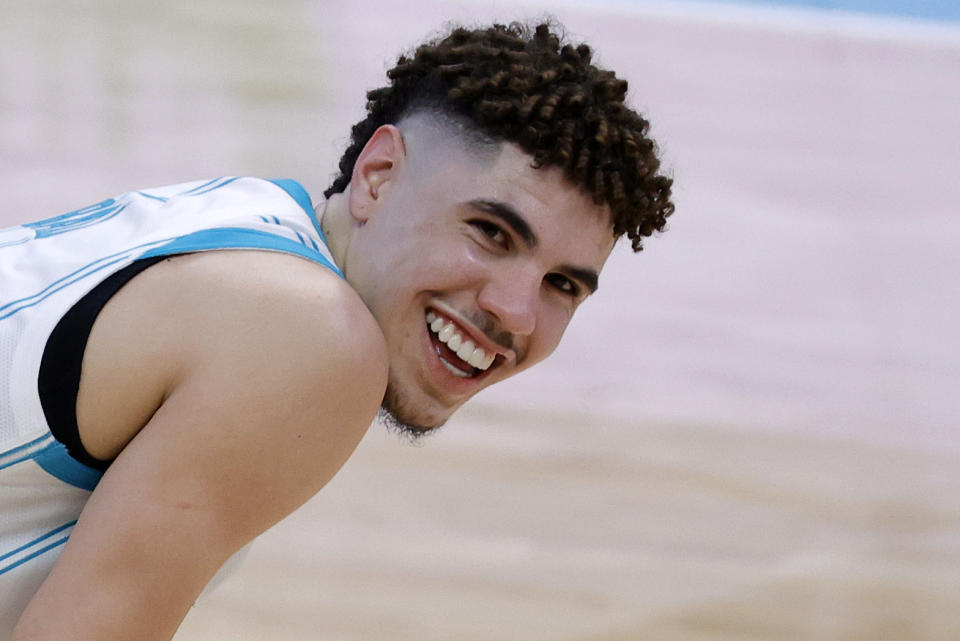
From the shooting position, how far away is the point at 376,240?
56.5 inches

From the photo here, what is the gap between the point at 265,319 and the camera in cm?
108

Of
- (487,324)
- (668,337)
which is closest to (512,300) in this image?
(487,324)

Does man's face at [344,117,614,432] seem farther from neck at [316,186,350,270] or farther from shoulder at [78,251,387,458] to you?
shoulder at [78,251,387,458]

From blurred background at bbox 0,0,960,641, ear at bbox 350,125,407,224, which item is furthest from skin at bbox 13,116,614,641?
blurred background at bbox 0,0,960,641

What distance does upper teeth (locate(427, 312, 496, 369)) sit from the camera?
1396 millimetres

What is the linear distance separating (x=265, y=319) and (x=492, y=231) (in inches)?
16.0

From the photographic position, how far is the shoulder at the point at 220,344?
3.51 feet

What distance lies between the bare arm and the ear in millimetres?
351

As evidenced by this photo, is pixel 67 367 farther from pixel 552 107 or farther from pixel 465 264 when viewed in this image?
pixel 552 107

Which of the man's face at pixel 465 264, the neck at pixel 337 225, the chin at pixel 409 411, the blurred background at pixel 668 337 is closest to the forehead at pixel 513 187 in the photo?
the man's face at pixel 465 264

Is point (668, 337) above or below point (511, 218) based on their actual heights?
above

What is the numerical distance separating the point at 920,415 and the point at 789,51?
2.26m

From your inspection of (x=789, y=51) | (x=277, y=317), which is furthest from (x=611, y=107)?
(x=789, y=51)

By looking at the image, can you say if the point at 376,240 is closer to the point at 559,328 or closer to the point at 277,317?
the point at 559,328
